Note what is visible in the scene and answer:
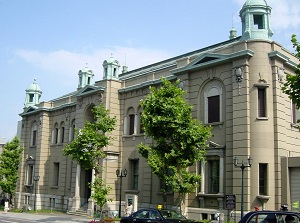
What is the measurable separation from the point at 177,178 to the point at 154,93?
531 centimetres

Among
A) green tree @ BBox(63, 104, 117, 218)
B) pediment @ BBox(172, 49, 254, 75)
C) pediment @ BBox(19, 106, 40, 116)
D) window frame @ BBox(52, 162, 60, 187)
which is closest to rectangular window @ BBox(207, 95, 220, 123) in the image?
pediment @ BBox(172, 49, 254, 75)

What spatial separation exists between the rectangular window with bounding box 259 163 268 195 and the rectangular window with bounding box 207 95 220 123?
4.43 meters

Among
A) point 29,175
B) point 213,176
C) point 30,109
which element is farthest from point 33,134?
point 213,176

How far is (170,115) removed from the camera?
23.8 meters

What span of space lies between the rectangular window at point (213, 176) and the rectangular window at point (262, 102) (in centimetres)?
426

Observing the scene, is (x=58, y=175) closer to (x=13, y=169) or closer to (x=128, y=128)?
(x=13, y=169)

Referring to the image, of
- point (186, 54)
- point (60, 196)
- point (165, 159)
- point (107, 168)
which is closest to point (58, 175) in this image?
point (60, 196)

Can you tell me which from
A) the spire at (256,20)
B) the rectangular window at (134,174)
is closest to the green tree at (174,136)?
the spire at (256,20)

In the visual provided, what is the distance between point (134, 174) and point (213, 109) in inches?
395

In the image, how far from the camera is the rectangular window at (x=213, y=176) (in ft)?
86.6

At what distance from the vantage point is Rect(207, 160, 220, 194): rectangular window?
26.4 meters

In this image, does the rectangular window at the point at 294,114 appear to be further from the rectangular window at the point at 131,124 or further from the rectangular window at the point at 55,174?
the rectangular window at the point at 55,174

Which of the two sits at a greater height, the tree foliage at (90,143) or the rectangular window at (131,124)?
the rectangular window at (131,124)

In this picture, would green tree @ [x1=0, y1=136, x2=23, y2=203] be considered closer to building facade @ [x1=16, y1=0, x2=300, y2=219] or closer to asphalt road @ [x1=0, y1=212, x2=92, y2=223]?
asphalt road @ [x1=0, y1=212, x2=92, y2=223]
